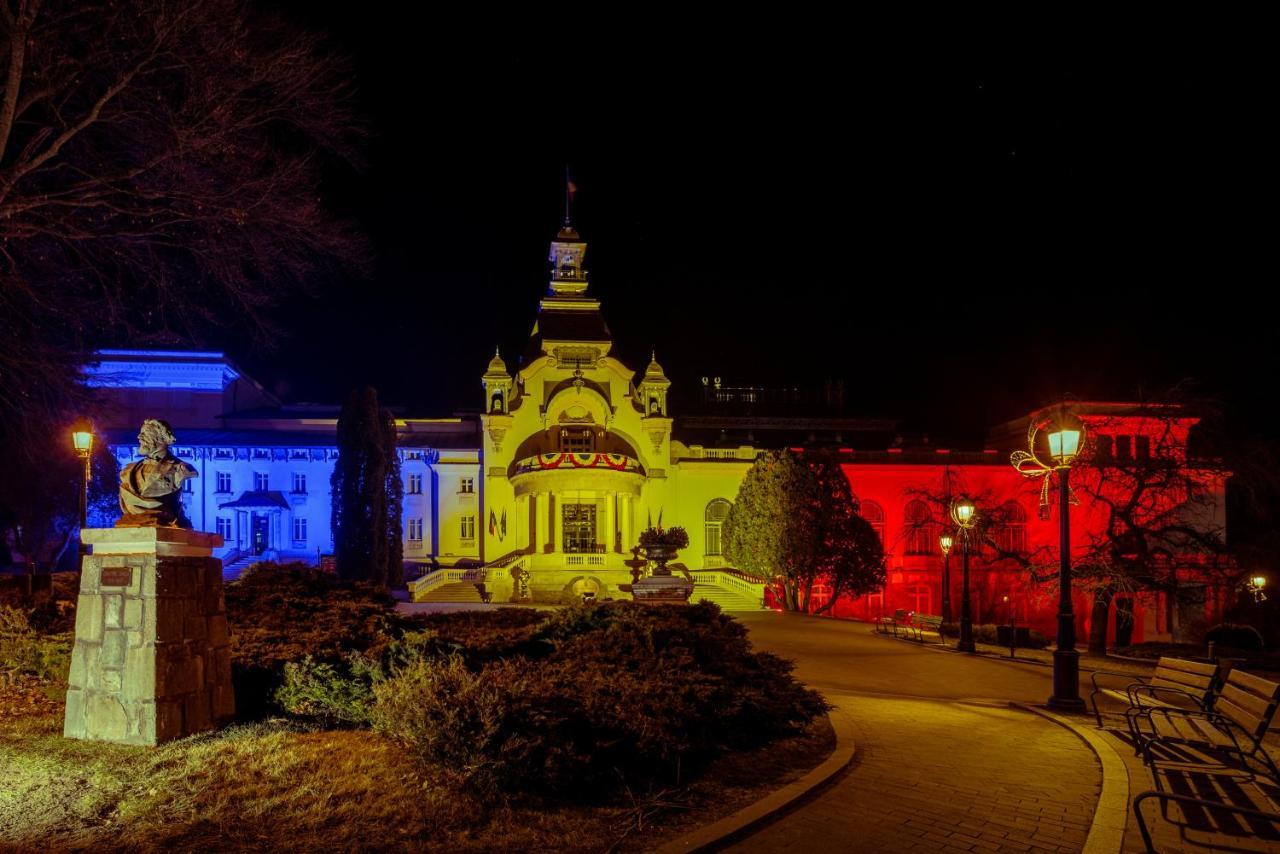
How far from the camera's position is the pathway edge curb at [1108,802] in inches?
246

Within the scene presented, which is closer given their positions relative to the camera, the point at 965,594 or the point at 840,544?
the point at 965,594

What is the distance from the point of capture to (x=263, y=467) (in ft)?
152

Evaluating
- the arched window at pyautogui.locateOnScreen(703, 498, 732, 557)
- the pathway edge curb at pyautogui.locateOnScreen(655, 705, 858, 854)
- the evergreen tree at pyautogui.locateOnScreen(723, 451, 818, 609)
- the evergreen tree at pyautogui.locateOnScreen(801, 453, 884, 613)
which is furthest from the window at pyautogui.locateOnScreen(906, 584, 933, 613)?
the pathway edge curb at pyautogui.locateOnScreen(655, 705, 858, 854)

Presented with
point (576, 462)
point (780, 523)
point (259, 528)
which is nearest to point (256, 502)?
point (259, 528)

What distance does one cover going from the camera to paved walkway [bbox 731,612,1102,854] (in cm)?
648

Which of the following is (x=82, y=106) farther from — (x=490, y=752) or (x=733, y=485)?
(x=733, y=485)

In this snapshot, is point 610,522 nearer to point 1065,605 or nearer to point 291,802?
point 1065,605

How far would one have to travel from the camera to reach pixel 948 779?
809 centimetres

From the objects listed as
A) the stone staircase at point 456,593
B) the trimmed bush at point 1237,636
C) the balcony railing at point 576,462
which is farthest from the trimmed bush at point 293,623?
the trimmed bush at point 1237,636

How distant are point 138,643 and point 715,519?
134ft

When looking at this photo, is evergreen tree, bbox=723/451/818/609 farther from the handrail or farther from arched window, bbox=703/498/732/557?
arched window, bbox=703/498/732/557

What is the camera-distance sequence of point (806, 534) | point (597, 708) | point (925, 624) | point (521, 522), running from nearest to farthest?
1. point (597, 708)
2. point (925, 624)
3. point (806, 534)
4. point (521, 522)

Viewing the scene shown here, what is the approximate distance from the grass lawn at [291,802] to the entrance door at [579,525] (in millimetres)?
36289

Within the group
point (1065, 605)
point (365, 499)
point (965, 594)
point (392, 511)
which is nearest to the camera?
point (1065, 605)
